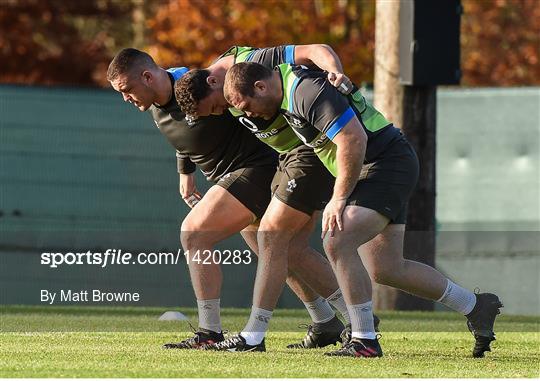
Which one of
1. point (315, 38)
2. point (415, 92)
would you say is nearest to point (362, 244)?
point (415, 92)

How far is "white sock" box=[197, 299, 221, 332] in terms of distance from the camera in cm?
951

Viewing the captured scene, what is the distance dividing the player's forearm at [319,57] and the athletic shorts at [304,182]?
50cm

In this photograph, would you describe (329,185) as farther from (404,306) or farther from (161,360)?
(404,306)

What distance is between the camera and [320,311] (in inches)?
387

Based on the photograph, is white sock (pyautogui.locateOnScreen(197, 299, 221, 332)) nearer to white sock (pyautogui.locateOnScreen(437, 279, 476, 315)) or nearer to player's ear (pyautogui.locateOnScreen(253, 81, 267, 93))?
white sock (pyautogui.locateOnScreen(437, 279, 476, 315))

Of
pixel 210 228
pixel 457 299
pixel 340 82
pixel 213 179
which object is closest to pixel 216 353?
pixel 210 228

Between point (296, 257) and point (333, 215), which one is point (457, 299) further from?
point (333, 215)

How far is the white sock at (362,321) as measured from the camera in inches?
351

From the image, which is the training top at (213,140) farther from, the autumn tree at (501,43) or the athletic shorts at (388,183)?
the autumn tree at (501,43)

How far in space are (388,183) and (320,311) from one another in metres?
1.22

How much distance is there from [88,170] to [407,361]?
6762 mm

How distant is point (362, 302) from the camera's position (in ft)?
29.3

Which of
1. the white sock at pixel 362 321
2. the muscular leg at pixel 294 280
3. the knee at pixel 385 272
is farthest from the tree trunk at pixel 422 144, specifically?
the white sock at pixel 362 321

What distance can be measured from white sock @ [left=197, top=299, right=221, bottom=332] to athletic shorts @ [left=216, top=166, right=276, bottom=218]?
1.98ft
